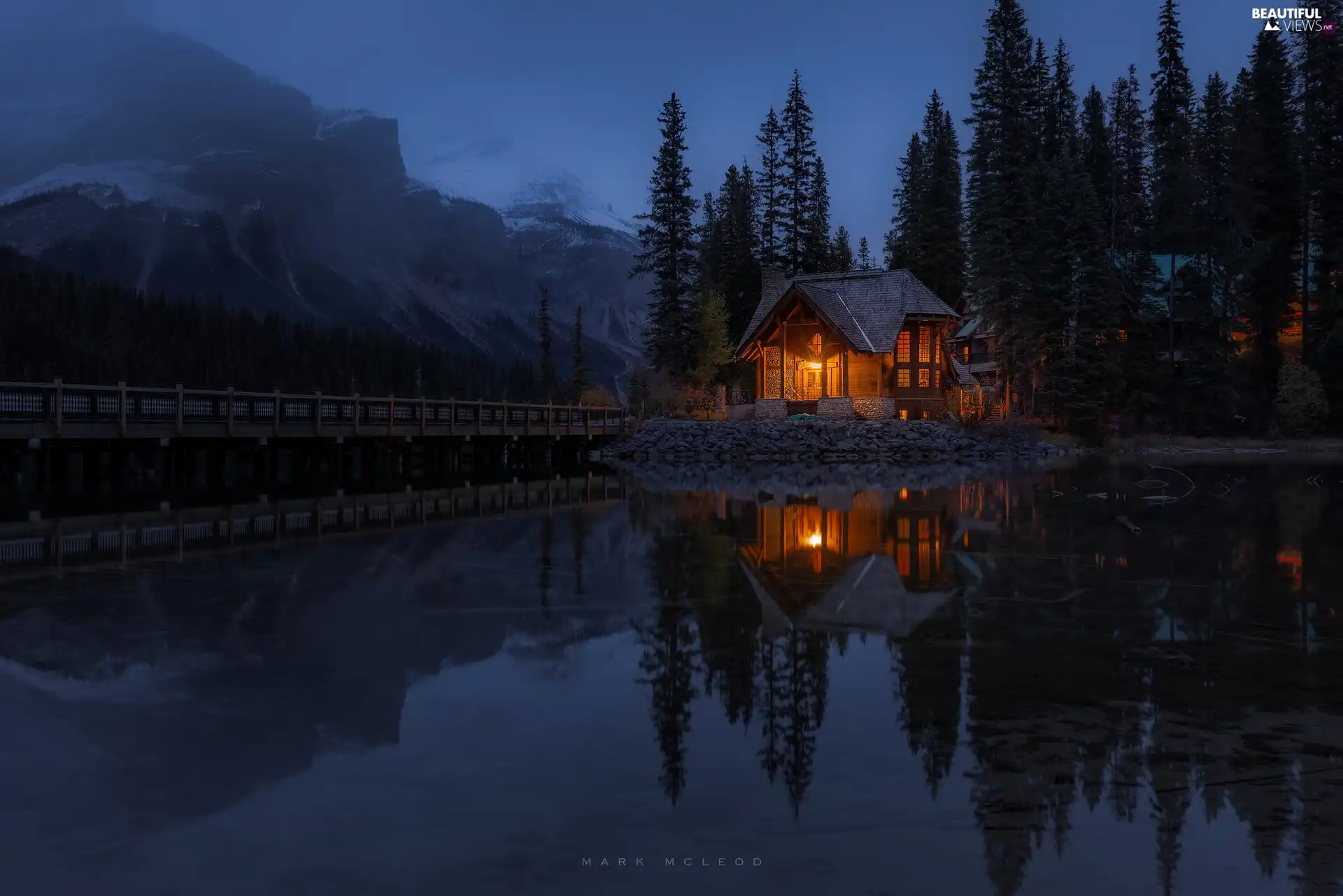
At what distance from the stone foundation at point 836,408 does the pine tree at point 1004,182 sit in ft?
36.4

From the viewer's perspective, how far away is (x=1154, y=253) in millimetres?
68250

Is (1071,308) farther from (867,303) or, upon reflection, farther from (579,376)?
(579,376)

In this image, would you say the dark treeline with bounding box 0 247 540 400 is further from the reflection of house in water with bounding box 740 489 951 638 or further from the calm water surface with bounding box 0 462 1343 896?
the calm water surface with bounding box 0 462 1343 896

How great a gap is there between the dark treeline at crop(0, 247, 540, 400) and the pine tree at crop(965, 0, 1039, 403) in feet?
130

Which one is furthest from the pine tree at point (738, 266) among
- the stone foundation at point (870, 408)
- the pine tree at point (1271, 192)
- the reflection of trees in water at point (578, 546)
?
the reflection of trees in water at point (578, 546)

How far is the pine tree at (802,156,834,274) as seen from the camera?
76312 mm

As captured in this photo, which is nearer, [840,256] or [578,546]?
[578,546]

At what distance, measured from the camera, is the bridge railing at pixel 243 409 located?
32375mm

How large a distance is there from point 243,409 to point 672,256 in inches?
1399

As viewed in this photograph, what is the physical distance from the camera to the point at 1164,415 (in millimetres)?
64062

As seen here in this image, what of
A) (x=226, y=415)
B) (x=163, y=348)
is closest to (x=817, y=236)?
(x=226, y=415)

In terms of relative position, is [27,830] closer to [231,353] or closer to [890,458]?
[890,458]

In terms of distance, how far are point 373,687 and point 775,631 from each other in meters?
4.38

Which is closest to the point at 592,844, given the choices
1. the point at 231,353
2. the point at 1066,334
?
the point at 1066,334
